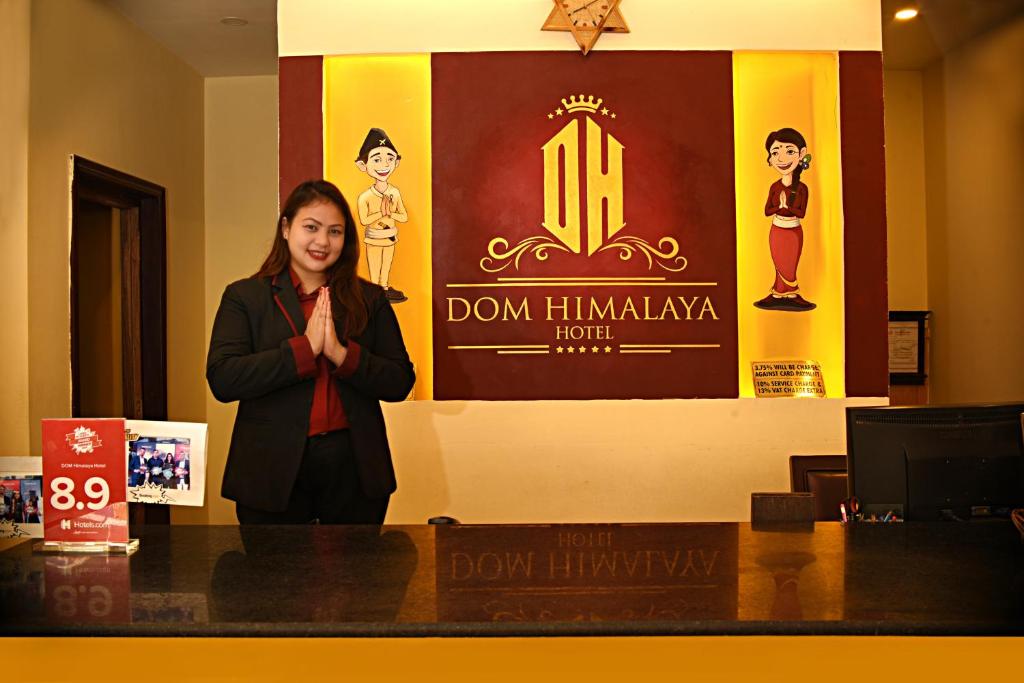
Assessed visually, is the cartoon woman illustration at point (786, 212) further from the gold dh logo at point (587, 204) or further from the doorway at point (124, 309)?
the doorway at point (124, 309)

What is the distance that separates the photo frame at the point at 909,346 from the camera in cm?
654

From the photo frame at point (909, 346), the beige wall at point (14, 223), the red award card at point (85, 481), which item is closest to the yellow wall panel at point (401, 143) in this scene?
the beige wall at point (14, 223)

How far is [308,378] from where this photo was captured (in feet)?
9.14

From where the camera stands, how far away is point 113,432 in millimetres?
1892

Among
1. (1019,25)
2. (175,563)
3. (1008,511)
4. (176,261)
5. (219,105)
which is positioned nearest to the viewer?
(175,563)

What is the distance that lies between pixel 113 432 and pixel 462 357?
250cm

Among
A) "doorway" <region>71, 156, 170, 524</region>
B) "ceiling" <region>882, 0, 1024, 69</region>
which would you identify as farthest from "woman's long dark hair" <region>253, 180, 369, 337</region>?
"ceiling" <region>882, 0, 1024, 69</region>

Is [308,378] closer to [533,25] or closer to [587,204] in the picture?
[587,204]

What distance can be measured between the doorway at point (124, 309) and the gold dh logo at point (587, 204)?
259 centimetres

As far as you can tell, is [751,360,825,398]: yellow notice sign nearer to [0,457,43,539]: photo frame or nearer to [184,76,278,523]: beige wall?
[0,457,43,539]: photo frame

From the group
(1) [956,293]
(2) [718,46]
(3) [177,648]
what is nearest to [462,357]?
(2) [718,46]

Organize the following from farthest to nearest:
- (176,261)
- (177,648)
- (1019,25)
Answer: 1. (176,261)
2. (1019,25)
3. (177,648)

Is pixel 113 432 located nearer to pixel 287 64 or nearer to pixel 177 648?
pixel 177 648

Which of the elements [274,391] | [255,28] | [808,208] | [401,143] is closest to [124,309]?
[255,28]
